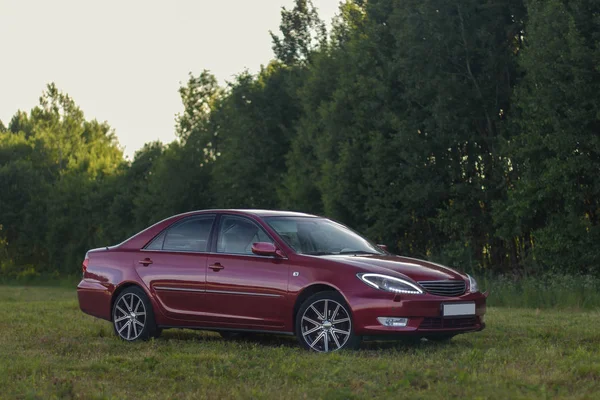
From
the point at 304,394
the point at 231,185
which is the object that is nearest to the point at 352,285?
the point at 304,394

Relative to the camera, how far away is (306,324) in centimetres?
1137

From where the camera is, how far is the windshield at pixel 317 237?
39.5 ft

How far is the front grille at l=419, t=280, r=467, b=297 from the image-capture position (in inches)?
439


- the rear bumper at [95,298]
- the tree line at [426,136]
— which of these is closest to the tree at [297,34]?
the tree line at [426,136]

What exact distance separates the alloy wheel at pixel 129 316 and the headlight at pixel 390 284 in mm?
3286

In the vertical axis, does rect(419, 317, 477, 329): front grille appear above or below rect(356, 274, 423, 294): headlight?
below

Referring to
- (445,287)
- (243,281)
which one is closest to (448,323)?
(445,287)

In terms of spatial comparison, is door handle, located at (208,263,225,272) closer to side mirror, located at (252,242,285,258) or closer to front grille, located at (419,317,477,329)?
side mirror, located at (252,242,285,258)

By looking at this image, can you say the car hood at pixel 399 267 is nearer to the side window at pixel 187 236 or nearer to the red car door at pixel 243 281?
the red car door at pixel 243 281

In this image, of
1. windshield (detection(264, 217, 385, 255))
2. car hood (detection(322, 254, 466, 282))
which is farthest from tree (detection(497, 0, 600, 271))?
car hood (detection(322, 254, 466, 282))

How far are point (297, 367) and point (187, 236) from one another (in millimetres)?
3625

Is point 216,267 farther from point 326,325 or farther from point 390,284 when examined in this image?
point 390,284

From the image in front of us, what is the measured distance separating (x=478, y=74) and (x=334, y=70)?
12140 millimetres

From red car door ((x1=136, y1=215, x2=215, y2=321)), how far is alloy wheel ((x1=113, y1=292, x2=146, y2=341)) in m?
0.33
